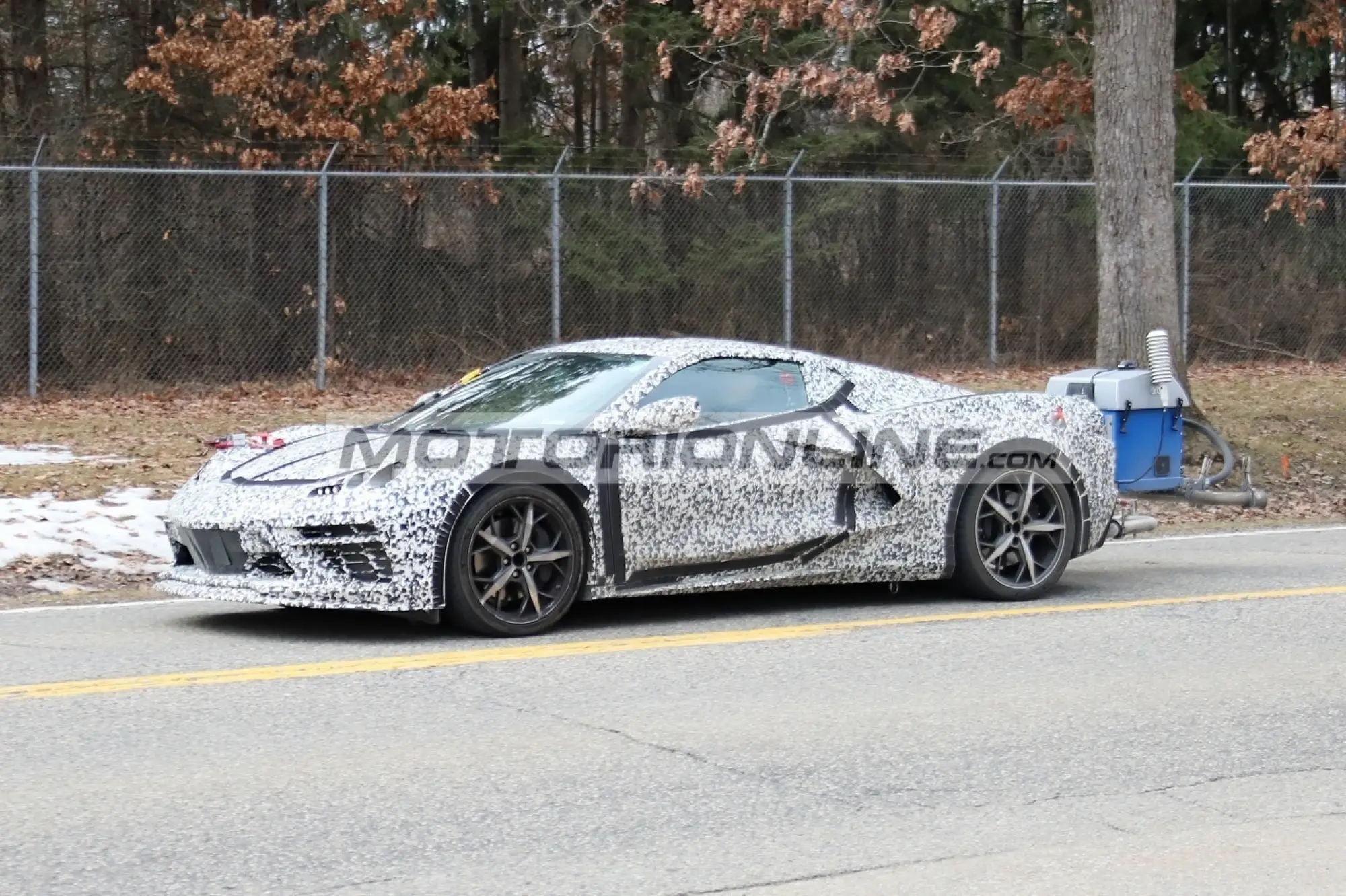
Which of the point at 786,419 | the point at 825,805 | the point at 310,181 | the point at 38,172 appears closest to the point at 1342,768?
the point at 825,805

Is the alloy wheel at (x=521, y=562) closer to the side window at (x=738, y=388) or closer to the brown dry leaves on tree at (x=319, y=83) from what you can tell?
the side window at (x=738, y=388)

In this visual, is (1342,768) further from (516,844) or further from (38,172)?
(38,172)

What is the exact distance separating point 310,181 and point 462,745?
1578cm

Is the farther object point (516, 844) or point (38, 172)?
point (38, 172)

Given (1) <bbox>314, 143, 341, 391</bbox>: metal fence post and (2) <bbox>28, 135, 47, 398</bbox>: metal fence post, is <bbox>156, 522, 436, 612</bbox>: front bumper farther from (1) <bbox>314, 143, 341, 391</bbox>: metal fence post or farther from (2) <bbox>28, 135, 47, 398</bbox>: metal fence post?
(1) <bbox>314, 143, 341, 391</bbox>: metal fence post

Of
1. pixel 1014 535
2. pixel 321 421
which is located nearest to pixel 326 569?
pixel 1014 535

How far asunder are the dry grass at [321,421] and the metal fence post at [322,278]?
278mm

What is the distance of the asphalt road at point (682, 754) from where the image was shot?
15.8ft

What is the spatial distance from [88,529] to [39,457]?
3.12 m

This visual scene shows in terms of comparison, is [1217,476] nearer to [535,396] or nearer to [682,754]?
[535,396]

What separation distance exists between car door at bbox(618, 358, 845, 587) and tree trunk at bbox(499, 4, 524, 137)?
19.2m

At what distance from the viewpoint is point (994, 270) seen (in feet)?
73.5

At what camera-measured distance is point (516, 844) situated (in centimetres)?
499

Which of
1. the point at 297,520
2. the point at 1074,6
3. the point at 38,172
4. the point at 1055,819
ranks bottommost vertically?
the point at 1055,819
